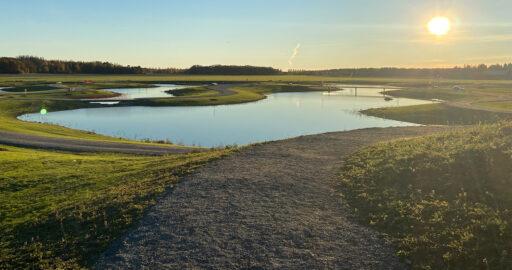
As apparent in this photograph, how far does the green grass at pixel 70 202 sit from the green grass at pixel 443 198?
815 centimetres

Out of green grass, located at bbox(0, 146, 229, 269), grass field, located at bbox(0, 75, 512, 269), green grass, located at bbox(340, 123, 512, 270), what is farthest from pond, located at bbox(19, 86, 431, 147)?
green grass, located at bbox(340, 123, 512, 270)

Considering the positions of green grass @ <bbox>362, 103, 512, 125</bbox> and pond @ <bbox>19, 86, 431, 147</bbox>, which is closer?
pond @ <bbox>19, 86, 431, 147</bbox>

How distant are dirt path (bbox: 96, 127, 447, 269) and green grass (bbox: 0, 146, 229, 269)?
1080mm

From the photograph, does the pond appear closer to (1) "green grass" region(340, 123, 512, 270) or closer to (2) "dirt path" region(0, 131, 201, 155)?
(2) "dirt path" region(0, 131, 201, 155)

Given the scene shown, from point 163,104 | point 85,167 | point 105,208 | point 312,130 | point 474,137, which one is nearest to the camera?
point 105,208

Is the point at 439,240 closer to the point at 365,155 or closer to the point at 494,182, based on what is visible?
the point at 494,182

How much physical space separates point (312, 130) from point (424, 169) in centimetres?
3799

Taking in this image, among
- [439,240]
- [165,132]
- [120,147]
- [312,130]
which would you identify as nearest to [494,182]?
[439,240]

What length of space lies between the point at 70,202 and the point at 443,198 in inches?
583

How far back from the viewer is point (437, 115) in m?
65.0

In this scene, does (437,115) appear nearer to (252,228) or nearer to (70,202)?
(70,202)

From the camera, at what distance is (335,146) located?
98.8 feet

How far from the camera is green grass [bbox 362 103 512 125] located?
58938 mm

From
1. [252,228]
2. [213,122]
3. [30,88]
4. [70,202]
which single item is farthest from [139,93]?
[252,228]
